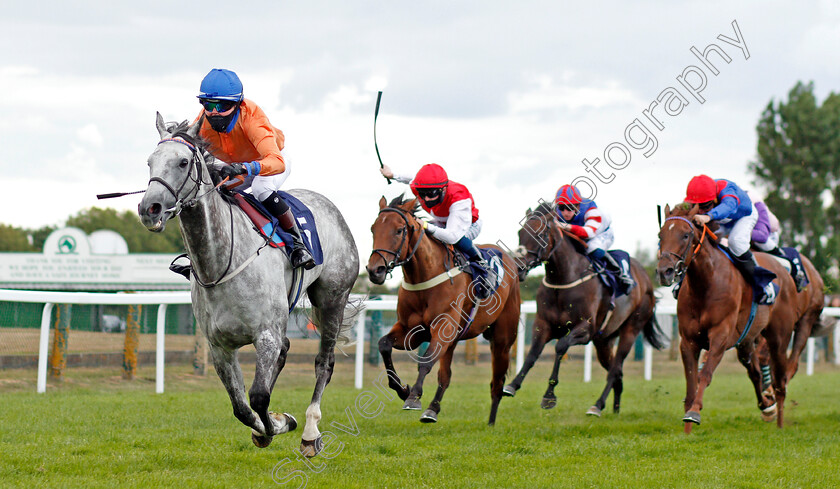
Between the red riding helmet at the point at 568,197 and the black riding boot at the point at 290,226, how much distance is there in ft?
13.4

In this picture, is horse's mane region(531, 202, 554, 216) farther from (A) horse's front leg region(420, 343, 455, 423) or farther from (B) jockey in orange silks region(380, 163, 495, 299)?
(A) horse's front leg region(420, 343, 455, 423)

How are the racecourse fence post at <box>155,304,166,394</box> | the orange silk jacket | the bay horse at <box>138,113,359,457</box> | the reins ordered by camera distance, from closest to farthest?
the reins → the bay horse at <box>138,113,359,457</box> → the orange silk jacket → the racecourse fence post at <box>155,304,166,394</box>

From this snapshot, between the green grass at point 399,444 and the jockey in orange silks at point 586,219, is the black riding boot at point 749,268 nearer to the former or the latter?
the green grass at point 399,444

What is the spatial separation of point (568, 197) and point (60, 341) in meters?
5.57

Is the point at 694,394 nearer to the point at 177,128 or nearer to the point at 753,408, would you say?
the point at 753,408

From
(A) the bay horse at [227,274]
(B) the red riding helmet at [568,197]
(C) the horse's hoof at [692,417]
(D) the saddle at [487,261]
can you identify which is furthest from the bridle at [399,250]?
(C) the horse's hoof at [692,417]


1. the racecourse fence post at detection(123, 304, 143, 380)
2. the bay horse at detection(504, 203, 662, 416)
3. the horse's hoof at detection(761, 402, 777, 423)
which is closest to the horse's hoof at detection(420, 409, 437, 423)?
the bay horse at detection(504, 203, 662, 416)

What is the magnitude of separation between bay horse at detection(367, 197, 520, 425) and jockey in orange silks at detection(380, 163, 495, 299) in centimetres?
12

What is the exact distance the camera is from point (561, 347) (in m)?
7.81

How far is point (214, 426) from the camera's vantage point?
6832 mm

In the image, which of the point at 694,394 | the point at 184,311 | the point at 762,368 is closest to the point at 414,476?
the point at 694,394

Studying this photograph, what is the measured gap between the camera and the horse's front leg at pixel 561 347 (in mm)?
7637

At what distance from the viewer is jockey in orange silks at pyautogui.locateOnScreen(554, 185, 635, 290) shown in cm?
863

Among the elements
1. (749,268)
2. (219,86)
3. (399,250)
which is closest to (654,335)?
(749,268)
